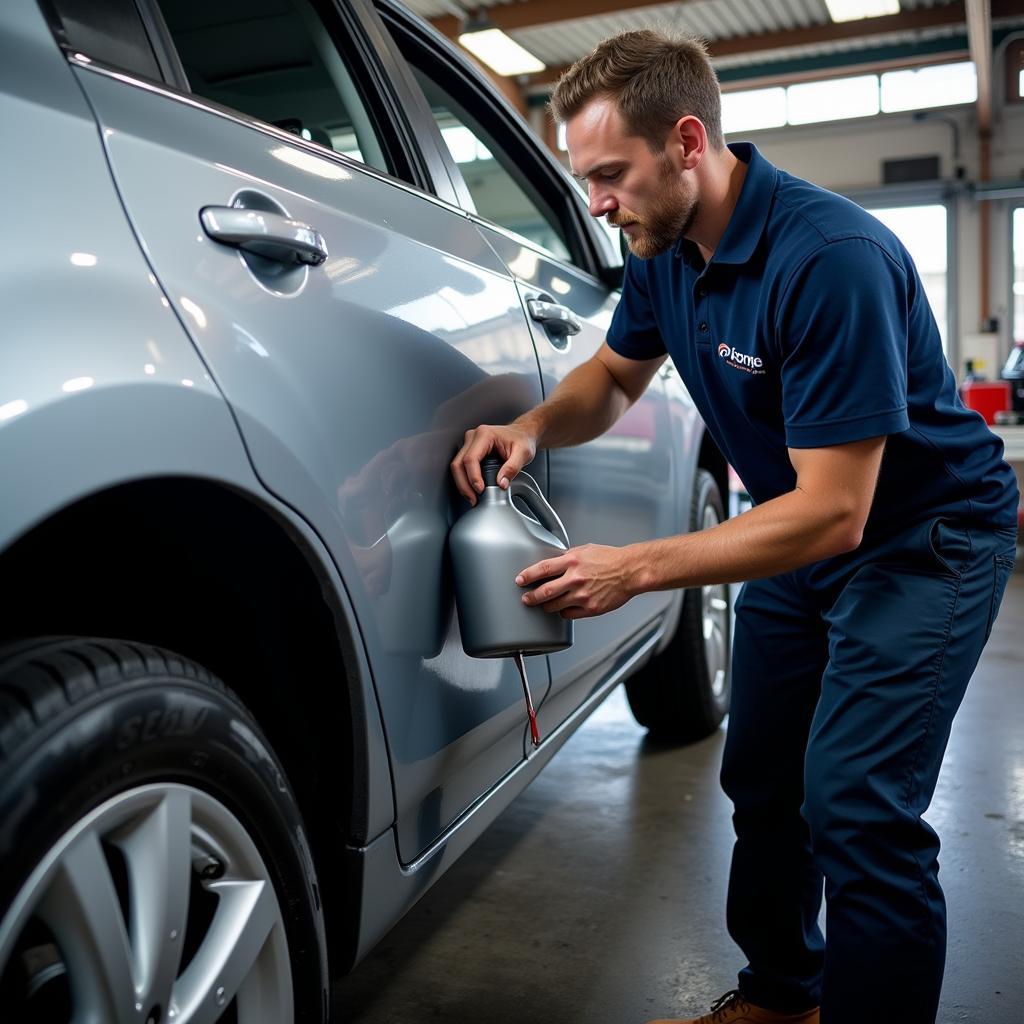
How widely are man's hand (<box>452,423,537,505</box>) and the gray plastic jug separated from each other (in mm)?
12

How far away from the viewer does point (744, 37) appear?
10289 millimetres

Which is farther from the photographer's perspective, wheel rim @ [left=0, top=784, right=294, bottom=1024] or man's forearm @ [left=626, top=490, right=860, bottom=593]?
man's forearm @ [left=626, top=490, right=860, bottom=593]

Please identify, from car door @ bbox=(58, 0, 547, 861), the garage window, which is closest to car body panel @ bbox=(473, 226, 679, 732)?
car door @ bbox=(58, 0, 547, 861)

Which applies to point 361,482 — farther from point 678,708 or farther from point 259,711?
point 678,708

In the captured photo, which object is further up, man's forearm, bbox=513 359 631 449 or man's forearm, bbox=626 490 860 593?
man's forearm, bbox=513 359 631 449

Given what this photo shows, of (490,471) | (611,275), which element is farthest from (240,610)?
(611,275)

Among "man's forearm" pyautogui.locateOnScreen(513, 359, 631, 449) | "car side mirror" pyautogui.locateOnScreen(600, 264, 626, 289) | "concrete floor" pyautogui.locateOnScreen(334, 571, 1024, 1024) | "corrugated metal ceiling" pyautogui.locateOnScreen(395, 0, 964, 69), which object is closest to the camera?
"man's forearm" pyautogui.locateOnScreen(513, 359, 631, 449)

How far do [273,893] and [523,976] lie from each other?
0.88 m

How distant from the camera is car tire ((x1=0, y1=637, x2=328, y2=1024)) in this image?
0.74 metres

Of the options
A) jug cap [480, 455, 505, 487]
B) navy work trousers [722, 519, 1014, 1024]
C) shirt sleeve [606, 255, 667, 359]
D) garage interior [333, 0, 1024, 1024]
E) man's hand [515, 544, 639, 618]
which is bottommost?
garage interior [333, 0, 1024, 1024]

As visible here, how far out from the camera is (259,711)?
1128 millimetres

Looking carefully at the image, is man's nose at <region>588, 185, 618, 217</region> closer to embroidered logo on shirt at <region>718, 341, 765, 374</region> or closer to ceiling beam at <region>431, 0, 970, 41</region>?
embroidered logo on shirt at <region>718, 341, 765, 374</region>

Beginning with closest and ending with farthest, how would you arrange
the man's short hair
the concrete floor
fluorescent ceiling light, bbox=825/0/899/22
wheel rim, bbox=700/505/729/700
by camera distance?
the man's short hair
the concrete floor
wheel rim, bbox=700/505/729/700
fluorescent ceiling light, bbox=825/0/899/22

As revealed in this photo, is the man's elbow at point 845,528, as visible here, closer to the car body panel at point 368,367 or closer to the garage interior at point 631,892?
the car body panel at point 368,367
